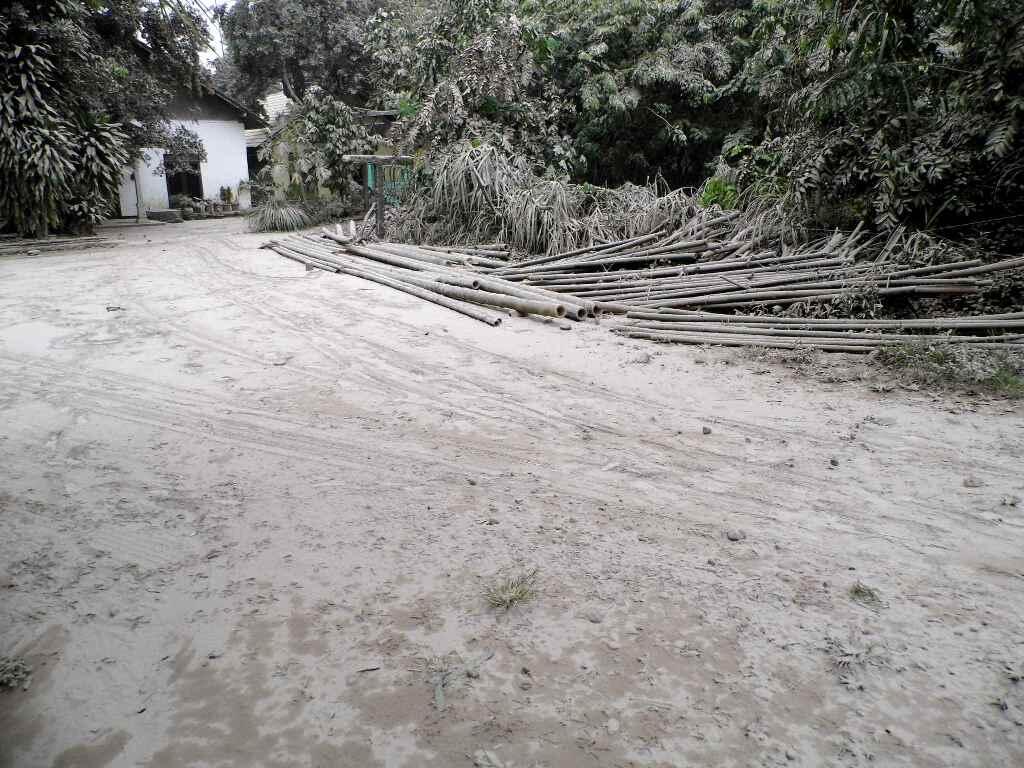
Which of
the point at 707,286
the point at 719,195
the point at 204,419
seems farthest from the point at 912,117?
the point at 204,419

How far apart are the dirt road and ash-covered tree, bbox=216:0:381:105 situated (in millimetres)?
19195

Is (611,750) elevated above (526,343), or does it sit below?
below

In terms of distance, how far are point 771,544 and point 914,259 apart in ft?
16.5

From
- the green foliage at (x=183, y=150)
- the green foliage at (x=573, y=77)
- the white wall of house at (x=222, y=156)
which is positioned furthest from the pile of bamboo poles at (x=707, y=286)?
the white wall of house at (x=222, y=156)

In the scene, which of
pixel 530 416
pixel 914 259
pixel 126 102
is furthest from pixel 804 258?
pixel 126 102

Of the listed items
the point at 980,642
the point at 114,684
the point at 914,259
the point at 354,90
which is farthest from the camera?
the point at 354,90

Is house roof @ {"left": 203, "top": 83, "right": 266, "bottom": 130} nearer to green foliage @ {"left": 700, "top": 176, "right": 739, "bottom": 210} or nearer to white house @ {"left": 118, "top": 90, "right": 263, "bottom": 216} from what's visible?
white house @ {"left": 118, "top": 90, "right": 263, "bottom": 216}

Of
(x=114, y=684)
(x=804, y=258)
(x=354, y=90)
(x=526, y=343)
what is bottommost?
(x=114, y=684)

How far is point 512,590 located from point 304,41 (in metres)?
23.3

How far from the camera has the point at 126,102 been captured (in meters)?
14.9

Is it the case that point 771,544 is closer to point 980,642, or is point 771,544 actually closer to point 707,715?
point 980,642

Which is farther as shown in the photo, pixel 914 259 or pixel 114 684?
pixel 914 259

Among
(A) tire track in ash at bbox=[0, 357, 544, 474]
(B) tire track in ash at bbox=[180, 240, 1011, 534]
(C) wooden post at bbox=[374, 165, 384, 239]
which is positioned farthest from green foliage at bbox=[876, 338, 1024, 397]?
(C) wooden post at bbox=[374, 165, 384, 239]

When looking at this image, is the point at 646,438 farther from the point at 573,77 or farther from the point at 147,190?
the point at 147,190
